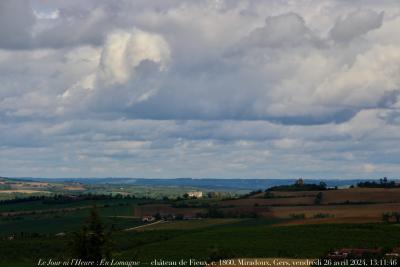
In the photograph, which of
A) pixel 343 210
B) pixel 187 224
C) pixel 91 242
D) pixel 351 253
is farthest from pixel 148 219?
pixel 91 242

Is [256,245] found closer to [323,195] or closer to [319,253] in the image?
[319,253]

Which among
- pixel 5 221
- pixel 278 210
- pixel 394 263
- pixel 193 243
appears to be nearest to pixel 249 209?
pixel 278 210

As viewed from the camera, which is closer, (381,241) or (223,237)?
(381,241)

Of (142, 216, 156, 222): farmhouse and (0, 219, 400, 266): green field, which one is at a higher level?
(142, 216, 156, 222): farmhouse

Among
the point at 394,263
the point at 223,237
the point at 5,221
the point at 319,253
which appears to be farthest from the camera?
the point at 5,221

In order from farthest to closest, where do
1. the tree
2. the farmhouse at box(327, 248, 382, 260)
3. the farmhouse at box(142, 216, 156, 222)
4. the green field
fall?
1. the farmhouse at box(142, 216, 156, 222)
2. the green field
3. the farmhouse at box(327, 248, 382, 260)
4. the tree

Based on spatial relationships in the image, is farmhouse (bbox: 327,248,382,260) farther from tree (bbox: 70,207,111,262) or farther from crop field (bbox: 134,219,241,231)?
crop field (bbox: 134,219,241,231)

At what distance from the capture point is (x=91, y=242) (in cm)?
5831

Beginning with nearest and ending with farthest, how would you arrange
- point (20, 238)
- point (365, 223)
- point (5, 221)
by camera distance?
point (365, 223), point (20, 238), point (5, 221)

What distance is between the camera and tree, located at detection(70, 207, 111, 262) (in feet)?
191

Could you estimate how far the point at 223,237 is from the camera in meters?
112

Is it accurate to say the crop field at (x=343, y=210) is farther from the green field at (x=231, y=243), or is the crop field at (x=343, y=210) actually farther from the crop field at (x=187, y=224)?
the green field at (x=231, y=243)

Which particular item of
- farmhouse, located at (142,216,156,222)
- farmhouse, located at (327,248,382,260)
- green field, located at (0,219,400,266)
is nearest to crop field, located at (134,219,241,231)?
farmhouse, located at (142,216,156,222)

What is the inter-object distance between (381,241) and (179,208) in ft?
301
